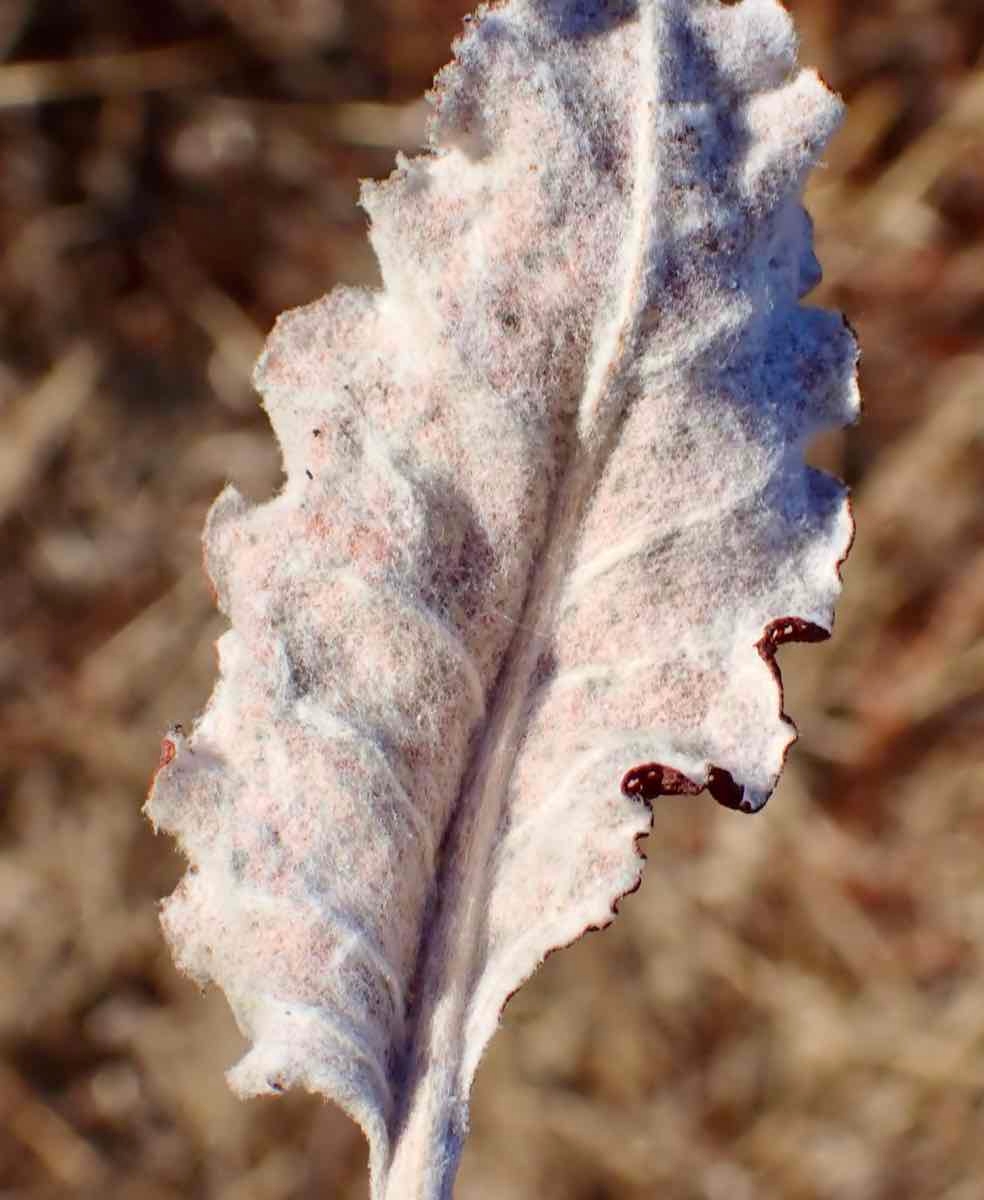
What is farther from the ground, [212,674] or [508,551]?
[212,674]

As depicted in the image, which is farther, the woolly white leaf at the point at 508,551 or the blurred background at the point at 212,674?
the blurred background at the point at 212,674

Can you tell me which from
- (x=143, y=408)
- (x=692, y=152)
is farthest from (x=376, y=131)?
(x=692, y=152)

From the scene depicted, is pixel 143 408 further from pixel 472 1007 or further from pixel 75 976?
pixel 472 1007

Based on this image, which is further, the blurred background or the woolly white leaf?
the blurred background

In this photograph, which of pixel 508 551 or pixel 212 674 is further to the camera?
pixel 212 674
